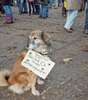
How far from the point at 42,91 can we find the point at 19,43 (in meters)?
2.35

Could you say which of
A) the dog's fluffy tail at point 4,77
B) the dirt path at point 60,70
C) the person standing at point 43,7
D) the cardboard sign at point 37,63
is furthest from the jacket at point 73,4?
the dog's fluffy tail at point 4,77

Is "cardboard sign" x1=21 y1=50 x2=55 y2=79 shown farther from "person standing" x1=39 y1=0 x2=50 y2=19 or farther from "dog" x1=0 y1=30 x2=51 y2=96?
"person standing" x1=39 y1=0 x2=50 y2=19

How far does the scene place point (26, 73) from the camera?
6.49 feet

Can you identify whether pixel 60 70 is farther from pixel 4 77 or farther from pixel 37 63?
pixel 4 77

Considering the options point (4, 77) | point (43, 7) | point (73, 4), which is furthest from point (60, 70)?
point (43, 7)

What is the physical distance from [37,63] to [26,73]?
0.92 ft

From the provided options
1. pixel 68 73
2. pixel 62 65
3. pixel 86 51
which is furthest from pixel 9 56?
pixel 86 51

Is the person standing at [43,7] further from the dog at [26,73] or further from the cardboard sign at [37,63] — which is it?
the cardboard sign at [37,63]

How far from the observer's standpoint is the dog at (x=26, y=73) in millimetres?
1778

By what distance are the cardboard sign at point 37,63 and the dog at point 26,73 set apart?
10 centimetres

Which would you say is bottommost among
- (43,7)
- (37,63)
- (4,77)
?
(4,77)

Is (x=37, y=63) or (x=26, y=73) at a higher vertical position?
(x=37, y=63)

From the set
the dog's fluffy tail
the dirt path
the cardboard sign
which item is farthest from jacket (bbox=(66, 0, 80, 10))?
the dog's fluffy tail

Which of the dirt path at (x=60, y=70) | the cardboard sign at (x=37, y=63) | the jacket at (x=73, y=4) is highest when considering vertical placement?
the jacket at (x=73, y=4)
